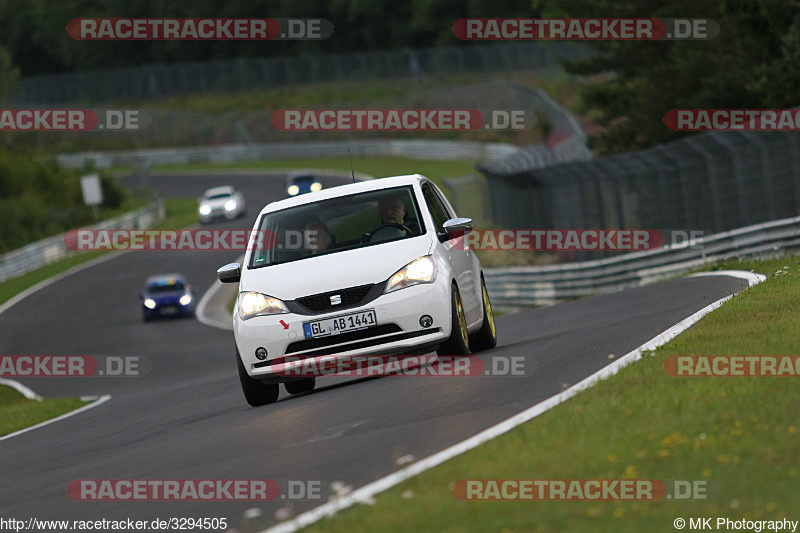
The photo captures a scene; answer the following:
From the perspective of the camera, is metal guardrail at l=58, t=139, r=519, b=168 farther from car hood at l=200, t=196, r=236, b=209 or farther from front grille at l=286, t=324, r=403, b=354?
front grille at l=286, t=324, r=403, b=354

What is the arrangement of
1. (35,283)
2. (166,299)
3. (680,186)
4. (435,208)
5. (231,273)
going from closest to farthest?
(231,273) → (435,208) → (680,186) → (166,299) → (35,283)

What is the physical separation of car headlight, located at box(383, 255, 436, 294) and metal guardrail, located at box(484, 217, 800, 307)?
31.9 feet

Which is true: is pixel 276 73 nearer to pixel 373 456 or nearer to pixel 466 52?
pixel 466 52

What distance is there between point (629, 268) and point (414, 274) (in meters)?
14.5

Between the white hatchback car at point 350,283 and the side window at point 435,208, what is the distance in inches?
1.6

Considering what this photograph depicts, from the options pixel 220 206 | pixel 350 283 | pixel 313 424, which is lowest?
pixel 313 424

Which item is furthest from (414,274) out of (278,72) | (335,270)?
(278,72)

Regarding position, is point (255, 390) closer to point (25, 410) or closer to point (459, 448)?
point (459, 448)

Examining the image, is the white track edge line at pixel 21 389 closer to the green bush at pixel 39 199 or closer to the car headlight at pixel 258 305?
the car headlight at pixel 258 305

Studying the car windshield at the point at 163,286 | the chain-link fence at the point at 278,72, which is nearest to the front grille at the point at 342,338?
the car windshield at the point at 163,286

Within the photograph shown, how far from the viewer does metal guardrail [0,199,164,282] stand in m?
50.9

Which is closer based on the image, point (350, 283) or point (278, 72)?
point (350, 283)

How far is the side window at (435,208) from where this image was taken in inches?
466

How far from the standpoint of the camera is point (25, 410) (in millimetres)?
20422
